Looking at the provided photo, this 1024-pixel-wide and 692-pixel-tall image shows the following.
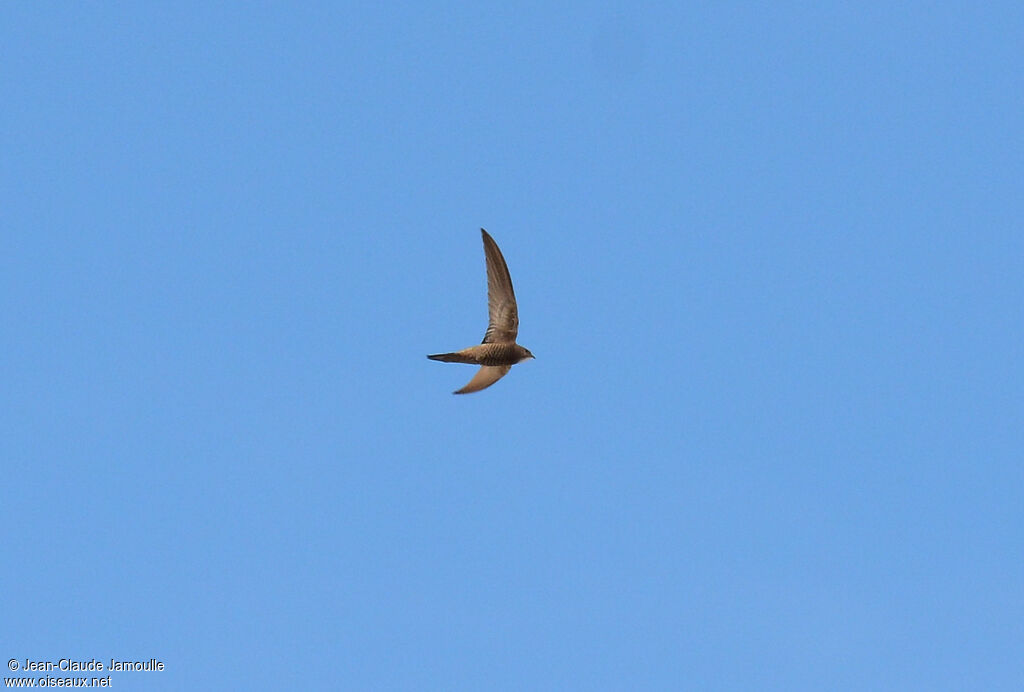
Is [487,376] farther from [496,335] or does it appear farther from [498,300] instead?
[498,300]

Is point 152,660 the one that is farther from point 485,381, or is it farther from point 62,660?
point 485,381

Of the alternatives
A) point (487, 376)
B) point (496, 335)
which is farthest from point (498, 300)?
point (487, 376)

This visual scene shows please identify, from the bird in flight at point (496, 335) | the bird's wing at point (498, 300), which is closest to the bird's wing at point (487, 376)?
the bird in flight at point (496, 335)

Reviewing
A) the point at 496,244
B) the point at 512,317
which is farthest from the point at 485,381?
the point at 496,244

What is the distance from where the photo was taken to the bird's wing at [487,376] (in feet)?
89.0

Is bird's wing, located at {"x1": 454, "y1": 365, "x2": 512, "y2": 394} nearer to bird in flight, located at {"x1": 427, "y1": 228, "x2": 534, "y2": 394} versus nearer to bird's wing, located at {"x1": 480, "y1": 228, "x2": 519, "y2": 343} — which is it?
bird in flight, located at {"x1": 427, "y1": 228, "x2": 534, "y2": 394}

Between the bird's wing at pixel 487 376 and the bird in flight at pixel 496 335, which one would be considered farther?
the bird's wing at pixel 487 376

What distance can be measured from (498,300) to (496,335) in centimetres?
104

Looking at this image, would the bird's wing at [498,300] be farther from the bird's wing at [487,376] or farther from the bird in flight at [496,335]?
the bird's wing at [487,376]

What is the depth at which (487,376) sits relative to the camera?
1078 inches

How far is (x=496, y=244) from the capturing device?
25.9m

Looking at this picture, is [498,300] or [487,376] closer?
[498,300]

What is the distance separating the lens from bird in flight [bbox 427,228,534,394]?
26.1 meters

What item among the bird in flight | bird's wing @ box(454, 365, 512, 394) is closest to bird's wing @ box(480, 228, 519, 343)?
the bird in flight
